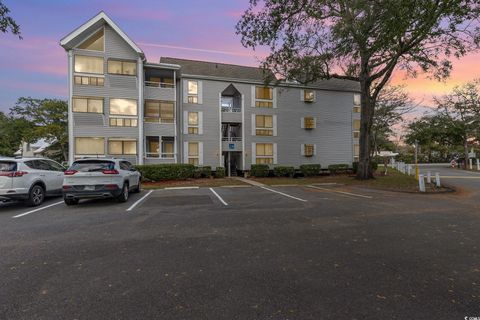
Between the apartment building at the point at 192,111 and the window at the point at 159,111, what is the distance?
0.08 metres

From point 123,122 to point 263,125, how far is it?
490 inches

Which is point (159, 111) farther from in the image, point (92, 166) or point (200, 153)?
point (92, 166)

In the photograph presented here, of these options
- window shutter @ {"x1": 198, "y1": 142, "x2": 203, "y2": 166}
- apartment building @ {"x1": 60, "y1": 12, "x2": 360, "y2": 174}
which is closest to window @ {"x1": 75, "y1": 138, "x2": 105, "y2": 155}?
apartment building @ {"x1": 60, "y1": 12, "x2": 360, "y2": 174}

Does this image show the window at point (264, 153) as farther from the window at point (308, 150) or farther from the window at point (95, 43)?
the window at point (95, 43)

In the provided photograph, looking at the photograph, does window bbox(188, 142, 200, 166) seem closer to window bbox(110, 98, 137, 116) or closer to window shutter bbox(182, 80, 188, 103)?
window shutter bbox(182, 80, 188, 103)

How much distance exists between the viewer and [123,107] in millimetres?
19422

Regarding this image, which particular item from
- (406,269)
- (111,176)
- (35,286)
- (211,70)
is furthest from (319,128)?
(35,286)

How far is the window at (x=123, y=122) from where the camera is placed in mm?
19188

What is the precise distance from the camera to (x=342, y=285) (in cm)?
313

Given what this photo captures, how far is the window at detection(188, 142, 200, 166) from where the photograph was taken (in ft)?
72.2

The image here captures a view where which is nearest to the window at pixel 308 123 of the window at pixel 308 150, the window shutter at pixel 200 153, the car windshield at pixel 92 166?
the window at pixel 308 150

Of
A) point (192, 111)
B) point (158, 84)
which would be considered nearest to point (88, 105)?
point (158, 84)

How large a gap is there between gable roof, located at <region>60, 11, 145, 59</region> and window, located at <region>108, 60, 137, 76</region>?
47.6 inches

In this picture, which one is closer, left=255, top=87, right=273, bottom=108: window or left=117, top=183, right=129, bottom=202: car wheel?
left=117, top=183, right=129, bottom=202: car wheel
